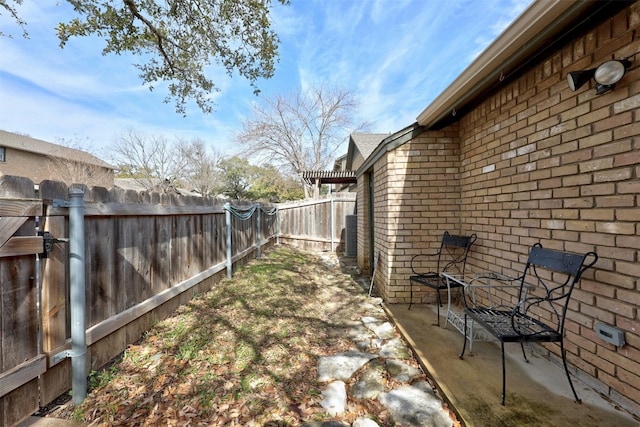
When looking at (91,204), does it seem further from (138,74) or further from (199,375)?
(138,74)

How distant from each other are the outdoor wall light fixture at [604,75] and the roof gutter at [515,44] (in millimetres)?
375

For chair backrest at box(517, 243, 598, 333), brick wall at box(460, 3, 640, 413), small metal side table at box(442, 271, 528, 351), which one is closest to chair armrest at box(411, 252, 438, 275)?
small metal side table at box(442, 271, 528, 351)

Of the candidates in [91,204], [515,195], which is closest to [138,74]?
[91,204]

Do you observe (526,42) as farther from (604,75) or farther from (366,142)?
(366,142)

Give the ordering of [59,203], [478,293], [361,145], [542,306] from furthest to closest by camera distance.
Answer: [361,145] → [478,293] → [542,306] → [59,203]

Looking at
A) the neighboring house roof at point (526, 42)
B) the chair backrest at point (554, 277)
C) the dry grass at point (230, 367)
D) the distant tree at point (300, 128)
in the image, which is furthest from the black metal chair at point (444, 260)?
the distant tree at point (300, 128)

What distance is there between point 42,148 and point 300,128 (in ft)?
64.8

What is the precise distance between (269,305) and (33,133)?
95.2 ft

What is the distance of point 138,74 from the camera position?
225 inches

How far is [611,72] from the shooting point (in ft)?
5.65

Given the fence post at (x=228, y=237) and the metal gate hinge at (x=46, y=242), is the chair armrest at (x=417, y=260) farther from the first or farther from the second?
the metal gate hinge at (x=46, y=242)

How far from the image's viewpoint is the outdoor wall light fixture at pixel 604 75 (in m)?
1.69

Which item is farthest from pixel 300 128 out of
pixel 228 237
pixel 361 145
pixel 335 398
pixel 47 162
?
pixel 335 398

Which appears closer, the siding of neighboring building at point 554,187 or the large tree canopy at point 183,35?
the siding of neighboring building at point 554,187
